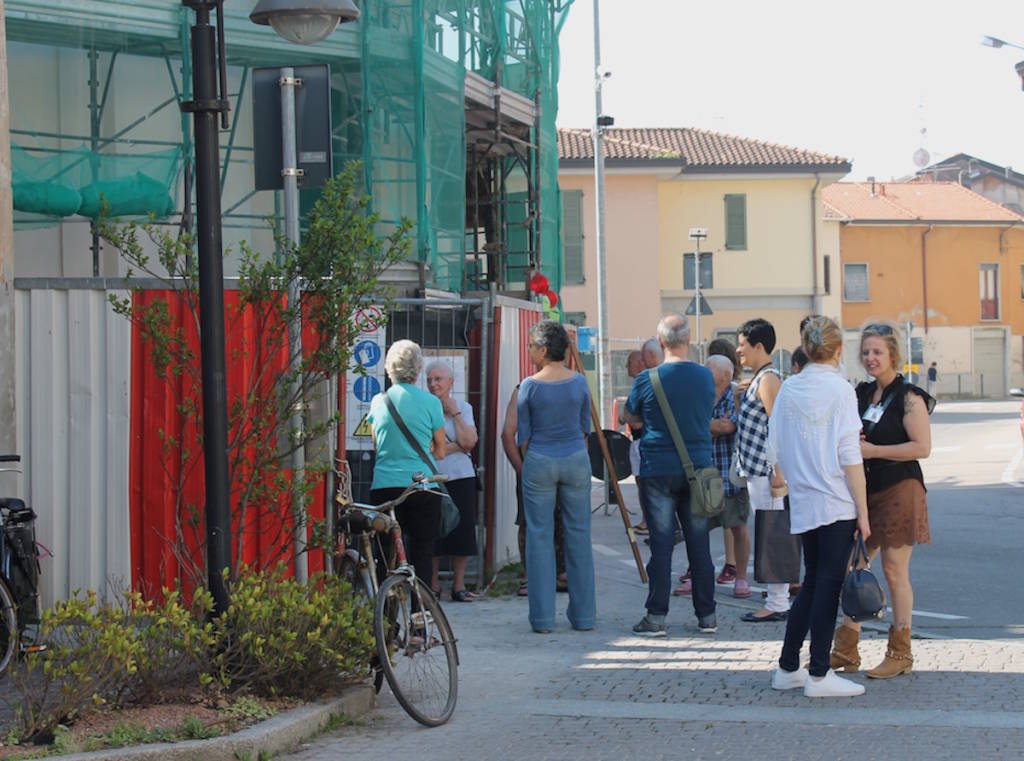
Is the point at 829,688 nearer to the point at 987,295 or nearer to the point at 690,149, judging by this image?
the point at 690,149

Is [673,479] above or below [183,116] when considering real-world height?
below

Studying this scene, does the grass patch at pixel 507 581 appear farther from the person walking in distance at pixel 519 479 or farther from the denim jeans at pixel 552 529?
the denim jeans at pixel 552 529

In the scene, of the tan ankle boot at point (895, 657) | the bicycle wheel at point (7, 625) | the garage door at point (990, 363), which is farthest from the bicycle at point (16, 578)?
the garage door at point (990, 363)

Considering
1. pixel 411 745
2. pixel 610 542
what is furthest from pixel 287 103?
pixel 610 542

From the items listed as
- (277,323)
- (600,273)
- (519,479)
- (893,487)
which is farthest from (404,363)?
(600,273)

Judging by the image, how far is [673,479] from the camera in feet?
29.7

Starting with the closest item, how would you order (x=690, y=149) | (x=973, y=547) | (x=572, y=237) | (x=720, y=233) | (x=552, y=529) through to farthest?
1. (x=552, y=529)
2. (x=973, y=547)
3. (x=572, y=237)
4. (x=720, y=233)
5. (x=690, y=149)

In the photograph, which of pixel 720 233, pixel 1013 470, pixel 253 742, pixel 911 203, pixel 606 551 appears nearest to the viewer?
pixel 253 742

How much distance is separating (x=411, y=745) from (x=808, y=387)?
2563 mm

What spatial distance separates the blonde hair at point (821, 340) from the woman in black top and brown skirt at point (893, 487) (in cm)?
32

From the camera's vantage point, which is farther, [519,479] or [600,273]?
[600,273]

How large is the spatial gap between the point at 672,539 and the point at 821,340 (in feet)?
7.39

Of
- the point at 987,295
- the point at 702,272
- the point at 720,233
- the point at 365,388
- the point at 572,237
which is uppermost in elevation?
the point at 720,233

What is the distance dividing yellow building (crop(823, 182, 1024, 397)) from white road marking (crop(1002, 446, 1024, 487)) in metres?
34.7
